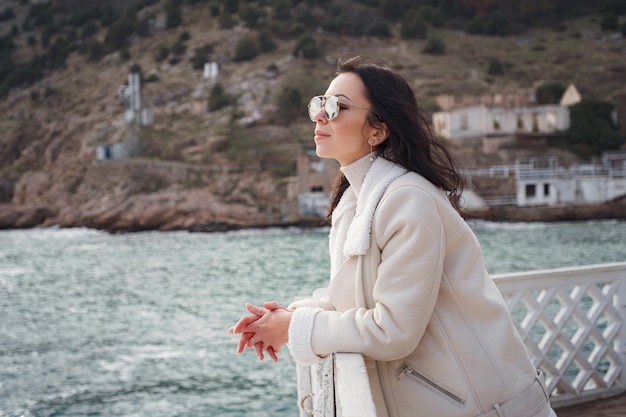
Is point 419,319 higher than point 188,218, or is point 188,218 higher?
point 419,319

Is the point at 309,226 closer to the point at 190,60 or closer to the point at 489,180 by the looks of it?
the point at 489,180

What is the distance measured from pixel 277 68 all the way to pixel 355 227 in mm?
58001

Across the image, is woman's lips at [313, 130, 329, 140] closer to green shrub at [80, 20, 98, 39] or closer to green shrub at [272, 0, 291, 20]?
green shrub at [272, 0, 291, 20]

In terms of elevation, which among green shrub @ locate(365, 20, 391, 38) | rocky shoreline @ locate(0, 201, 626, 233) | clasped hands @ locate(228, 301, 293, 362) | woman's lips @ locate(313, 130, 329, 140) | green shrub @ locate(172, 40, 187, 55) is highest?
green shrub @ locate(365, 20, 391, 38)

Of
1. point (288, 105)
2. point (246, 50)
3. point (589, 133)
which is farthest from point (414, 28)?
point (589, 133)

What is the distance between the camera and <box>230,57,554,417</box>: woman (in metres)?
1.25

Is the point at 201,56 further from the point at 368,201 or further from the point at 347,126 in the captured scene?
the point at 368,201

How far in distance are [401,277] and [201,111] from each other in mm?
55256

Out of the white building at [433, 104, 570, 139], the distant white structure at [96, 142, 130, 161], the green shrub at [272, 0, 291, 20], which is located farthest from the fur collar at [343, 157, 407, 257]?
the green shrub at [272, 0, 291, 20]

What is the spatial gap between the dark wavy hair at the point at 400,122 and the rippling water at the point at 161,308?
564mm

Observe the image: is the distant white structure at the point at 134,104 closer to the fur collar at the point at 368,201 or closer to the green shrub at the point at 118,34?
the green shrub at the point at 118,34

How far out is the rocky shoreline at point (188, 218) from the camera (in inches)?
1585

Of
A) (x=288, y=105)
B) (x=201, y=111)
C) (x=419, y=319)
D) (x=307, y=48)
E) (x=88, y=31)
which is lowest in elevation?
(x=419, y=319)

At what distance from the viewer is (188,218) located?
43469 mm
